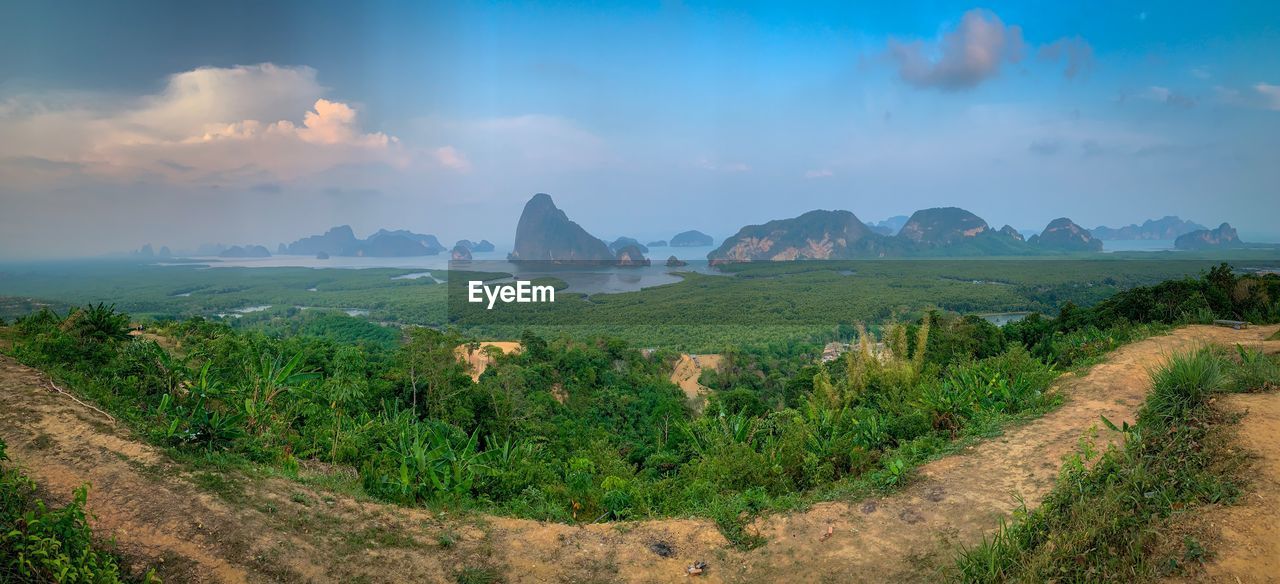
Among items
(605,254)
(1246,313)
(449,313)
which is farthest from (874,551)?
(605,254)

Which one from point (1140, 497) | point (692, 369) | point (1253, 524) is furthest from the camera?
point (692, 369)

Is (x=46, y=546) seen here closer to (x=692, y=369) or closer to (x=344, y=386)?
(x=344, y=386)

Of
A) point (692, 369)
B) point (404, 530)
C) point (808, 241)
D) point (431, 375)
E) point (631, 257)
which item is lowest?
point (692, 369)

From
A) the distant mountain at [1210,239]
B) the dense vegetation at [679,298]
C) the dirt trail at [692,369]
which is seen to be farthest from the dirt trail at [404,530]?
the distant mountain at [1210,239]

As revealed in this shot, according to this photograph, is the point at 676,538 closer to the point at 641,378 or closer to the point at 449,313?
the point at 641,378

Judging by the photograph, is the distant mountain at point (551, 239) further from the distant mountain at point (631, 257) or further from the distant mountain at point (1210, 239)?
the distant mountain at point (1210, 239)

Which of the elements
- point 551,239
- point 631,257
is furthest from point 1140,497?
point 551,239
